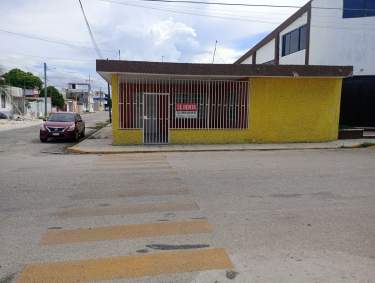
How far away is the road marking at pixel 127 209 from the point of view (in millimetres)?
6070

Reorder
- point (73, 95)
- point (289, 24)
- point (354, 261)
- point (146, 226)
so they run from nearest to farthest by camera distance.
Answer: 1. point (354, 261)
2. point (146, 226)
3. point (289, 24)
4. point (73, 95)

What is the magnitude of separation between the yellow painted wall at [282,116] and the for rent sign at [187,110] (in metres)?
0.72

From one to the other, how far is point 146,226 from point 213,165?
6.11 m

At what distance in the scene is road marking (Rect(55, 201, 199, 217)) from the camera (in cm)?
607

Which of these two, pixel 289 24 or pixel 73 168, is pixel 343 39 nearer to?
pixel 289 24

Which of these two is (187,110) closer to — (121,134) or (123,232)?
(121,134)

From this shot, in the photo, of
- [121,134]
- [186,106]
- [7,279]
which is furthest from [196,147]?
[7,279]

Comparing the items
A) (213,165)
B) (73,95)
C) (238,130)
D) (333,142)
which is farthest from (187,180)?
(73,95)

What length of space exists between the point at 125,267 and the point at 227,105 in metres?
13.9

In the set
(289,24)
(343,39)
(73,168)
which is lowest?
(73,168)

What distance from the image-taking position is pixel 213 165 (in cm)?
1131

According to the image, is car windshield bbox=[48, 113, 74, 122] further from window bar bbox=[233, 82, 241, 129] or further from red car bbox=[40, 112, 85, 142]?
window bar bbox=[233, 82, 241, 129]

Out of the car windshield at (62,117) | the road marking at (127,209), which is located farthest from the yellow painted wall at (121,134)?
the road marking at (127,209)

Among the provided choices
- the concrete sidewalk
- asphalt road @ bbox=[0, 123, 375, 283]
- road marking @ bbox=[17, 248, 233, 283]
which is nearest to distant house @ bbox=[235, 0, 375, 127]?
the concrete sidewalk
